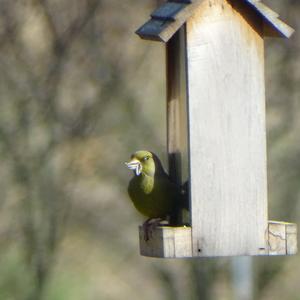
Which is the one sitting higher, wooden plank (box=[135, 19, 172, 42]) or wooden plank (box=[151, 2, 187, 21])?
wooden plank (box=[151, 2, 187, 21])

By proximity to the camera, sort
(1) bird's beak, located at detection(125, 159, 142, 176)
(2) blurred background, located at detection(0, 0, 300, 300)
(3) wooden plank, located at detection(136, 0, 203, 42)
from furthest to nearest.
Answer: (2) blurred background, located at detection(0, 0, 300, 300) < (1) bird's beak, located at detection(125, 159, 142, 176) < (3) wooden plank, located at detection(136, 0, 203, 42)

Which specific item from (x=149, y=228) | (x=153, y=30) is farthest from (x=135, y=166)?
(x=153, y=30)

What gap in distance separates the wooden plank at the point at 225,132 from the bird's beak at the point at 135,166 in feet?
1.18

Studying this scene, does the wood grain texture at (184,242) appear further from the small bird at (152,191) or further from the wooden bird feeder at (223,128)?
the small bird at (152,191)

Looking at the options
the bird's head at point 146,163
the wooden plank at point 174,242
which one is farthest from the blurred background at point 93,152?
the wooden plank at point 174,242

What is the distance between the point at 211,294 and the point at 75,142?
1531mm

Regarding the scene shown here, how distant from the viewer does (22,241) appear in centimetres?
918

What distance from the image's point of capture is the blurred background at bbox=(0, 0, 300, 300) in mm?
8602

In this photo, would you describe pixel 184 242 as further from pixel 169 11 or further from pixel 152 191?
pixel 169 11

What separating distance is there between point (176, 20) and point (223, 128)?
0.44m

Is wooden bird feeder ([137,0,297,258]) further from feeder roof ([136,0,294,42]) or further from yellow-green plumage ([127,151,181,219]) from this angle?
yellow-green plumage ([127,151,181,219])

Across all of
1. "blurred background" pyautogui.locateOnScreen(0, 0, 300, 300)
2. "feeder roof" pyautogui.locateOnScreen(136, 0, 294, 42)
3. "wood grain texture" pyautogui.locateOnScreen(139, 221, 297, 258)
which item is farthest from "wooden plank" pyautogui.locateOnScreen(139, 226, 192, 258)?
"blurred background" pyautogui.locateOnScreen(0, 0, 300, 300)

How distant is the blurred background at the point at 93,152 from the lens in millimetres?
8602

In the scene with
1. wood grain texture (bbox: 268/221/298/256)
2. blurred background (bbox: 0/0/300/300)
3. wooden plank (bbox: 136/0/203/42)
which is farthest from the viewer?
blurred background (bbox: 0/0/300/300)
